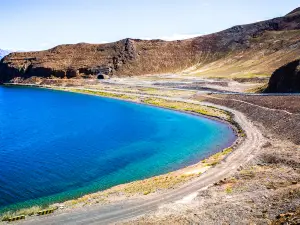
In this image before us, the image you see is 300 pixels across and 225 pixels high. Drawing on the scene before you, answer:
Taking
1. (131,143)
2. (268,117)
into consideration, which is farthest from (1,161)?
(268,117)

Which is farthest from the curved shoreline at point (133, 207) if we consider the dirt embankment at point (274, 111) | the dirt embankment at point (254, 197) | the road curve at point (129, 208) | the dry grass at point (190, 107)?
the dry grass at point (190, 107)

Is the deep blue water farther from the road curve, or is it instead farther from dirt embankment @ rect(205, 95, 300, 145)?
dirt embankment @ rect(205, 95, 300, 145)

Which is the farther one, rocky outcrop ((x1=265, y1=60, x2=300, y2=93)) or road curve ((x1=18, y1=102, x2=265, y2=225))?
rocky outcrop ((x1=265, y1=60, x2=300, y2=93))

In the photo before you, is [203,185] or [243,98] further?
[243,98]

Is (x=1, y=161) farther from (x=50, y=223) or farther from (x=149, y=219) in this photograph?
(x=149, y=219)

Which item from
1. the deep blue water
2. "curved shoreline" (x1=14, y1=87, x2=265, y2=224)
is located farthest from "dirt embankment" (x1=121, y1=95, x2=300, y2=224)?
the deep blue water

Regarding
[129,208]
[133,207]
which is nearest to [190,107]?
[133,207]
